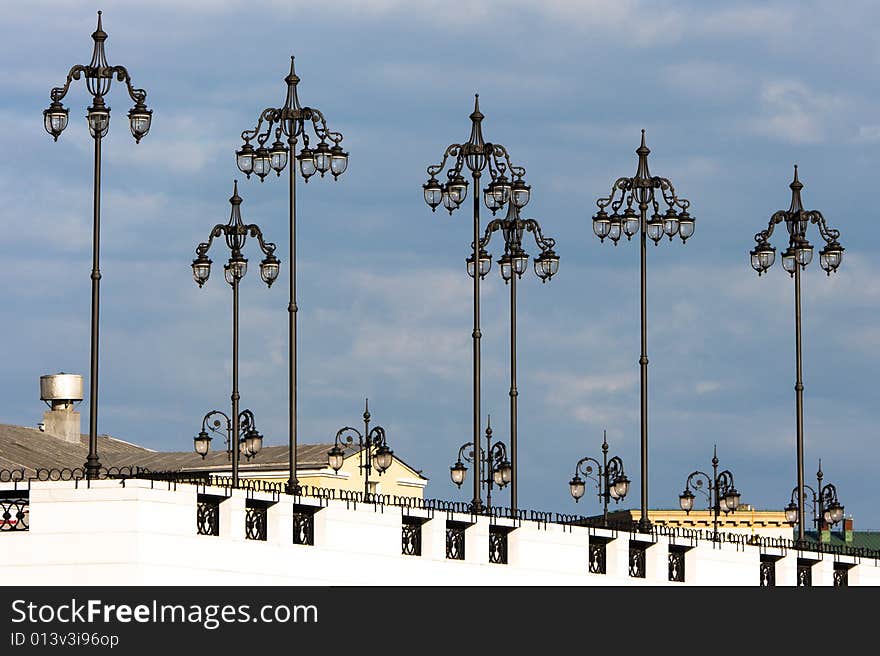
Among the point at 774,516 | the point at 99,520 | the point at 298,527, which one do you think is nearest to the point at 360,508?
the point at 298,527

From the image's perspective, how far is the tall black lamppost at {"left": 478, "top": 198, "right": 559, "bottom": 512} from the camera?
48.6m

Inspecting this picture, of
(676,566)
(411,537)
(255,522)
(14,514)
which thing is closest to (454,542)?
(411,537)

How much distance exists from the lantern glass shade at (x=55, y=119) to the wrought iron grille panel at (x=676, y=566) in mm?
17990

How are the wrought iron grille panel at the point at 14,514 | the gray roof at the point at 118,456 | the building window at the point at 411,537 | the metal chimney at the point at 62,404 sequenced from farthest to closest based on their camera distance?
the metal chimney at the point at 62,404
the gray roof at the point at 118,456
the building window at the point at 411,537
the wrought iron grille panel at the point at 14,514

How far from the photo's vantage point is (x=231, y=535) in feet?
124

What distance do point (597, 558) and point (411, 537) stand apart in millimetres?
5699

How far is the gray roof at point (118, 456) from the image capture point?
5781 centimetres

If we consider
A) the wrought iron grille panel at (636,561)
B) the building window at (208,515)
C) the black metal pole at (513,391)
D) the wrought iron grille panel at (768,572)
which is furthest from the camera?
the wrought iron grille panel at (768,572)

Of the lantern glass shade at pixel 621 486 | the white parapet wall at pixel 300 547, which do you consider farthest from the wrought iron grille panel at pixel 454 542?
the lantern glass shade at pixel 621 486

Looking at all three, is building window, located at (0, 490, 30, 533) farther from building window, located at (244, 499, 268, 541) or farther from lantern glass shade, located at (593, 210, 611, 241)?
lantern glass shade, located at (593, 210, 611, 241)

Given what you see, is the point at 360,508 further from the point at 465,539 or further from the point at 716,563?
the point at 716,563

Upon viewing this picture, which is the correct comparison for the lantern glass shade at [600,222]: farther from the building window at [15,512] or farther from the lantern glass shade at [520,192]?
the building window at [15,512]

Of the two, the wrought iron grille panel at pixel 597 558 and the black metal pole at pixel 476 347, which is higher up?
the black metal pole at pixel 476 347
